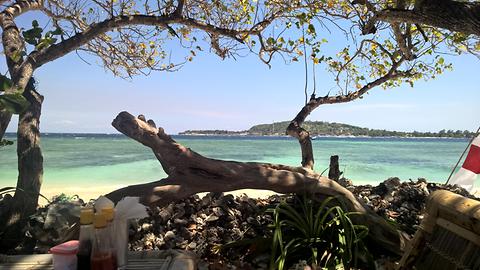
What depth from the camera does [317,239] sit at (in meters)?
2.74

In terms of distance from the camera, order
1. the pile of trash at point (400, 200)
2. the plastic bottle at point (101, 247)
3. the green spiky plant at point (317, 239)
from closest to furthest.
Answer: the plastic bottle at point (101, 247)
the green spiky plant at point (317, 239)
the pile of trash at point (400, 200)

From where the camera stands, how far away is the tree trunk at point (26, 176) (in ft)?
9.07

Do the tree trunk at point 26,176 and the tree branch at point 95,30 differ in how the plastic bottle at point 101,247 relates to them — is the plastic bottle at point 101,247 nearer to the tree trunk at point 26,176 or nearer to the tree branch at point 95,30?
the tree trunk at point 26,176

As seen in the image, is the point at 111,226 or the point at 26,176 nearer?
the point at 111,226

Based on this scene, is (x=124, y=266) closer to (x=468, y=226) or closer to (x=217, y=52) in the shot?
(x=468, y=226)

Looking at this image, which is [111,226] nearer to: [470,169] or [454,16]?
[454,16]

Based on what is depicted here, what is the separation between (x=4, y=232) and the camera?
8.97ft

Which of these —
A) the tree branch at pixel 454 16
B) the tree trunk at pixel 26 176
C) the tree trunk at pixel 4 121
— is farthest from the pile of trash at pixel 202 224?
the tree branch at pixel 454 16

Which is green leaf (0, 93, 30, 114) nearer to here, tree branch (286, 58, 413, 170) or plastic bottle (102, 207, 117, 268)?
plastic bottle (102, 207, 117, 268)

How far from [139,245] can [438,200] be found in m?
1.98

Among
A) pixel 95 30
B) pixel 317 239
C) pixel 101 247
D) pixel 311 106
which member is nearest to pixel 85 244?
pixel 101 247

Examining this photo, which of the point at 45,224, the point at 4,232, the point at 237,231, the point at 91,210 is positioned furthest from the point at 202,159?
the point at 91,210

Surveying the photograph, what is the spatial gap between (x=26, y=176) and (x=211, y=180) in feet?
5.09

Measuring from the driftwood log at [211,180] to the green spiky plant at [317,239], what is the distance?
0.14m
